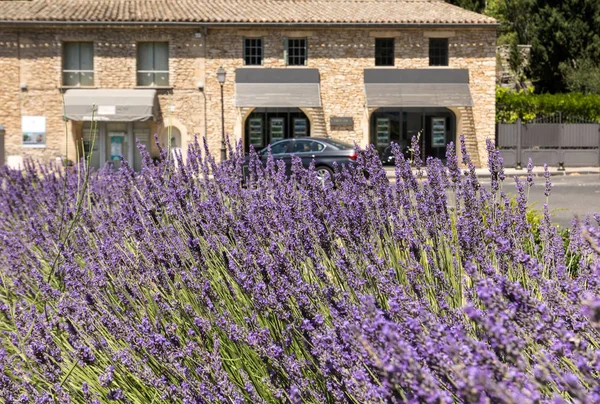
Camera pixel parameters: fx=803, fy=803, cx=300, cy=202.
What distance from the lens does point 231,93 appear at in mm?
26812

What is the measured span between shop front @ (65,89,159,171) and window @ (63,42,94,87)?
557mm

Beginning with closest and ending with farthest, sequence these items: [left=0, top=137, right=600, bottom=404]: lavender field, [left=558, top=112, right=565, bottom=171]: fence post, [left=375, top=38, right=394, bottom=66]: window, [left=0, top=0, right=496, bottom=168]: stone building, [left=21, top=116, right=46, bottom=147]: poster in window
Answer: [left=0, top=137, right=600, bottom=404]: lavender field
[left=558, top=112, right=565, bottom=171]: fence post
[left=0, top=0, right=496, bottom=168]: stone building
[left=21, top=116, right=46, bottom=147]: poster in window
[left=375, top=38, right=394, bottom=66]: window

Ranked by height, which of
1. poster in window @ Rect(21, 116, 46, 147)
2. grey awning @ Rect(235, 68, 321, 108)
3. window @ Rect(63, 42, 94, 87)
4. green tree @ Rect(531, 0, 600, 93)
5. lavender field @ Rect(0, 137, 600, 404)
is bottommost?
lavender field @ Rect(0, 137, 600, 404)

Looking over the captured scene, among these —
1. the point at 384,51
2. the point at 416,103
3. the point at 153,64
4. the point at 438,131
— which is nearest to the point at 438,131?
the point at 438,131

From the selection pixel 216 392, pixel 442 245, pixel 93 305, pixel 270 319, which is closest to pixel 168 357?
pixel 216 392

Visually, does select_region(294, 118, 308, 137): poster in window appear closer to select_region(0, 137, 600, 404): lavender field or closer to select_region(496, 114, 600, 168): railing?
select_region(496, 114, 600, 168): railing

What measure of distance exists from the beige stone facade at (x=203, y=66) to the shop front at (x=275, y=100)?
0.36m

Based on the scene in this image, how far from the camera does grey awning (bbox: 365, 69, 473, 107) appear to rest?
26672 mm

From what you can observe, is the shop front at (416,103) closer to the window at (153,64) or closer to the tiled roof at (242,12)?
the tiled roof at (242,12)

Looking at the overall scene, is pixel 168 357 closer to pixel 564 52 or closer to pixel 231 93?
pixel 231 93

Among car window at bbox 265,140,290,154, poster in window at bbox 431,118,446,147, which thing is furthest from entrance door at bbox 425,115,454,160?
car window at bbox 265,140,290,154

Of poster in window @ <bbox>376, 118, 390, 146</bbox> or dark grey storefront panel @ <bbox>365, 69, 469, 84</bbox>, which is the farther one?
poster in window @ <bbox>376, 118, 390, 146</bbox>

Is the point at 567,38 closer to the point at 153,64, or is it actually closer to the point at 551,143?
the point at 551,143

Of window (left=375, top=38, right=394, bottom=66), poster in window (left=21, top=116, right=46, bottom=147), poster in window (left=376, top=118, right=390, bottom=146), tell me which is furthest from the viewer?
poster in window (left=376, top=118, right=390, bottom=146)
